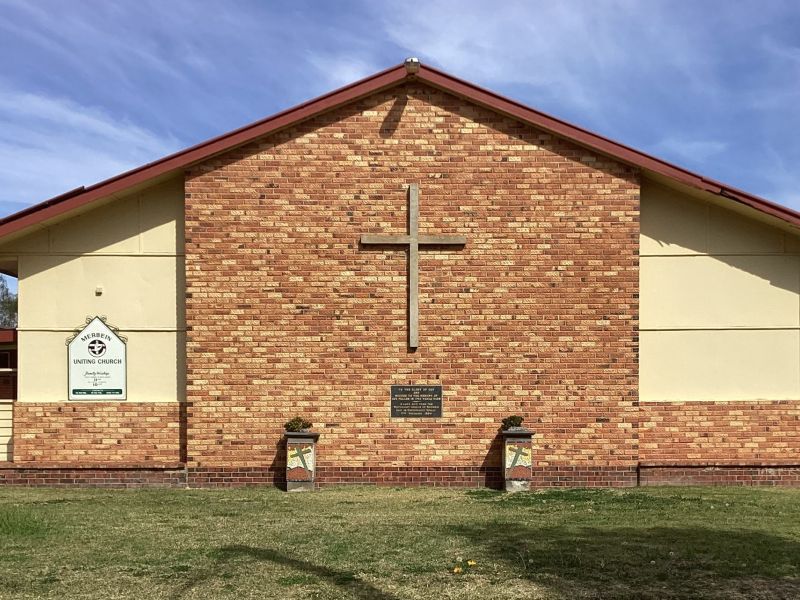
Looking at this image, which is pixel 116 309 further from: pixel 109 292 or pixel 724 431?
pixel 724 431

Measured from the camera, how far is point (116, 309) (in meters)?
12.5

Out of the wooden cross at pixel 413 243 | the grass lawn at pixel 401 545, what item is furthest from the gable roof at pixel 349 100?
the grass lawn at pixel 401 545

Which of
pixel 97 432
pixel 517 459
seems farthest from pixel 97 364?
pixel 517 459

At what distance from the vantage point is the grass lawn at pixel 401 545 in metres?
6.28

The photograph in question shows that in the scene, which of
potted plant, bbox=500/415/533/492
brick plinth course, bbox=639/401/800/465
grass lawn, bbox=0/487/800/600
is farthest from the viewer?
brick plinth course, bbox=639/401/800/465

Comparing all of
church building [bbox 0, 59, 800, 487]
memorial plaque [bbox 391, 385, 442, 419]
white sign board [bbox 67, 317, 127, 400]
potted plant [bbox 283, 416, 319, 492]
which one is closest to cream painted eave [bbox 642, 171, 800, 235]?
church building [bbox 0, 59, 800, 487]

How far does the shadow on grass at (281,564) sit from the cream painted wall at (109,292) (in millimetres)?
5306

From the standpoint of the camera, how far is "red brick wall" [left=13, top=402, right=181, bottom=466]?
40.4 ft

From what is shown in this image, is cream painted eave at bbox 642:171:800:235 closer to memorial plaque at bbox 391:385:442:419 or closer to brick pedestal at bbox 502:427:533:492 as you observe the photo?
brick pedestal at bbox 502:427:533:492

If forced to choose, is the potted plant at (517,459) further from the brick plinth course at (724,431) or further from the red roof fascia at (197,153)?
the red roof fascia at (197,153)

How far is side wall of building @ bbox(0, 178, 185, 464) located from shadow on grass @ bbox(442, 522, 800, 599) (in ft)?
19.2

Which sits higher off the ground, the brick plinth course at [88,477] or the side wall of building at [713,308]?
the side wall of building at [713,308]

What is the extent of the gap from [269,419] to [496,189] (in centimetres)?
480

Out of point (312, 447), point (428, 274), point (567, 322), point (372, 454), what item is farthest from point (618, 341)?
point (312, 447)
